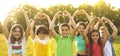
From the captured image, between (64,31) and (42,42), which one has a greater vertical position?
(64,31)

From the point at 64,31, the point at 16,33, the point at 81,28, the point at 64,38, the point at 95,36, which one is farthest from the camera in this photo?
the point at 81,28

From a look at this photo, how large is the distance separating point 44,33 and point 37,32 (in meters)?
0.18

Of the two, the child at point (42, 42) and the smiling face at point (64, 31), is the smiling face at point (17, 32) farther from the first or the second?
the smiling face at point (64, 31)

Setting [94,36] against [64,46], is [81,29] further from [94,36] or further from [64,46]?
[64,46]

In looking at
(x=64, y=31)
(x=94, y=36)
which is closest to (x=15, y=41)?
(x=64, y=31)

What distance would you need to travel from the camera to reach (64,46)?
852 cm

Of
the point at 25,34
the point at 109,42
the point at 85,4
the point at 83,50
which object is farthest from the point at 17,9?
the point at 85,4

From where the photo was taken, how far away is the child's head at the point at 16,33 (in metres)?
8.08

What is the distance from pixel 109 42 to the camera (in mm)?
8664

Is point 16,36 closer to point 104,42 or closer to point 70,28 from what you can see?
point 70,28

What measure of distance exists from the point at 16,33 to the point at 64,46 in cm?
132

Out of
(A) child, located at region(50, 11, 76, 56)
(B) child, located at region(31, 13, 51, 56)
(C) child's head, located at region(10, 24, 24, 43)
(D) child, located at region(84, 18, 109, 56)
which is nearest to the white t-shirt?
(C) child's head, located at region(10, 24, 24, 43)

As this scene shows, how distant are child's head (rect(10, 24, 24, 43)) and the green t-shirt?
100 cm

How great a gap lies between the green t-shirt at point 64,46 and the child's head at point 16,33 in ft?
3.27
